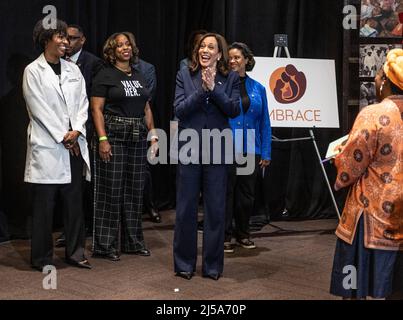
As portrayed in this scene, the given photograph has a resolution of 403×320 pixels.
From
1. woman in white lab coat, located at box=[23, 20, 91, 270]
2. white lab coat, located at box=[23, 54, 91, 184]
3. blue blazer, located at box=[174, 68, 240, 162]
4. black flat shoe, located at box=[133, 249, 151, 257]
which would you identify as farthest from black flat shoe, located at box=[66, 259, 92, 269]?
blue blazer, located at box=[174, 68, 240, 162]

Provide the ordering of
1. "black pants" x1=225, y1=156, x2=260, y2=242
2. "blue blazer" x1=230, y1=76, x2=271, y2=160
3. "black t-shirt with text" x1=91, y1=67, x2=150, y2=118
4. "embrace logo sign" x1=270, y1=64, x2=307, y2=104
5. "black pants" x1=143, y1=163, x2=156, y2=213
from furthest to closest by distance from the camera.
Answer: "black pants" x1=143, y1=163, x2=156, y2=213
"embrace logo sign" x1=270, y1=64, x2=307, y2=104
"black pants" x1=225, y1=156, x2=260, y2=242
"blue blazer" x1=230, y1=76, x2=271, y2=160
"black t-shirt with text" x1=91, y1=67, x2=150, y2=118

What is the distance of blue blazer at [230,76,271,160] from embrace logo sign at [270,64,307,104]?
Result: 0.71 meters

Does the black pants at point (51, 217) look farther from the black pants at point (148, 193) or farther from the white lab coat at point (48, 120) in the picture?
the black pants at point (148, 193)

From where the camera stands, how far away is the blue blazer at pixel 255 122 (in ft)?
15.0

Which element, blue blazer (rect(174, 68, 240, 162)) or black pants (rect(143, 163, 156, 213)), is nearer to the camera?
blue blazer (rect(174, 68, 240, 162))

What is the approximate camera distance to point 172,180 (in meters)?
6.54

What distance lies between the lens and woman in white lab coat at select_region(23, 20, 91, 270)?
395 cm

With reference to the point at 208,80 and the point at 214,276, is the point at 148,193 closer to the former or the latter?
the point at 214,276

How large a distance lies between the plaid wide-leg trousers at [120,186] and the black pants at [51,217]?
0.70ft

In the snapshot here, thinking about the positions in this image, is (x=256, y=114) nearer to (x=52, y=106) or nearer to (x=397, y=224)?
(x=52, y=106)

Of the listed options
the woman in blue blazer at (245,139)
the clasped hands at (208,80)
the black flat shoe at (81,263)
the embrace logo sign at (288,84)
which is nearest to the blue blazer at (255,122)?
the woman in blue blazer at (245,139)

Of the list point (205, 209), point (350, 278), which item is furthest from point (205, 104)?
point (350, 278)

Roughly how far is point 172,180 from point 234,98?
2853 mm

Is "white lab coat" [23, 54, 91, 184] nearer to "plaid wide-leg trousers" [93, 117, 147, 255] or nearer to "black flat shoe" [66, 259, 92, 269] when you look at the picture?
"plaid wide-leg trousers" [93, 117, 147, 255]
